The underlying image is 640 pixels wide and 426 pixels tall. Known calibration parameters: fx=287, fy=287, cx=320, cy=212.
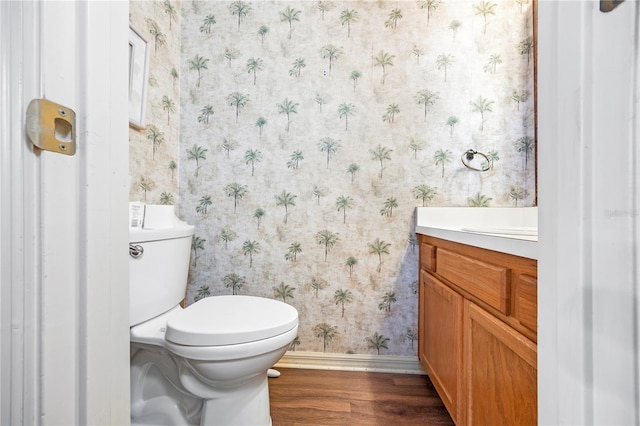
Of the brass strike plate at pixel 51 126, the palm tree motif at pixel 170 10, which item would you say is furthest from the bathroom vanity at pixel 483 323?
the palm tree motif at pixel 170 10

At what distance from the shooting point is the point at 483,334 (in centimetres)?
78

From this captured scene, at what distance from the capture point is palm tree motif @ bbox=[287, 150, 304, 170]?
1502 millimetres

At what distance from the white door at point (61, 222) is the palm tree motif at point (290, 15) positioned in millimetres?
1276

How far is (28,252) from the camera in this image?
1.04ft

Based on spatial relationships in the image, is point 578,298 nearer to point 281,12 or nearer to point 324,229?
point 324,229

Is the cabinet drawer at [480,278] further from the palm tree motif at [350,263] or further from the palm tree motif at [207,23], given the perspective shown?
the palm tree motif at [207,23]

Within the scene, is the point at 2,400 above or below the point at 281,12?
below

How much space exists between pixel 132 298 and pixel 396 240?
115 cm

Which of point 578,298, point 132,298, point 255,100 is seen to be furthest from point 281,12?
point 578,298

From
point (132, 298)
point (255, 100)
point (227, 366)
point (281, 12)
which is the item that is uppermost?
point (281, 12)

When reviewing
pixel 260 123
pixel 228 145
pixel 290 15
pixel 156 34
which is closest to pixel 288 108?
pixel 260 123

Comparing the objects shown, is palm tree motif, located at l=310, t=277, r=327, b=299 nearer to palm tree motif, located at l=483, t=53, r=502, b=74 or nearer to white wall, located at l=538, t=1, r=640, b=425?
white wall, located at l=538, t=1, r=640, b=425

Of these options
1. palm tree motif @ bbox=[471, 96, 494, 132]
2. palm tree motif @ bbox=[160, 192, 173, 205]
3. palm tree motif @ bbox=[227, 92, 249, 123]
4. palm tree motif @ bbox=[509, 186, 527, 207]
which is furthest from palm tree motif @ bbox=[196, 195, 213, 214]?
palm tree motif @ bbox=[509, 186, 527, 207]

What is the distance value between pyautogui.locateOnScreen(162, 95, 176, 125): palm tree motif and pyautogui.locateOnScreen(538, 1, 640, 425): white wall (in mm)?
1530
